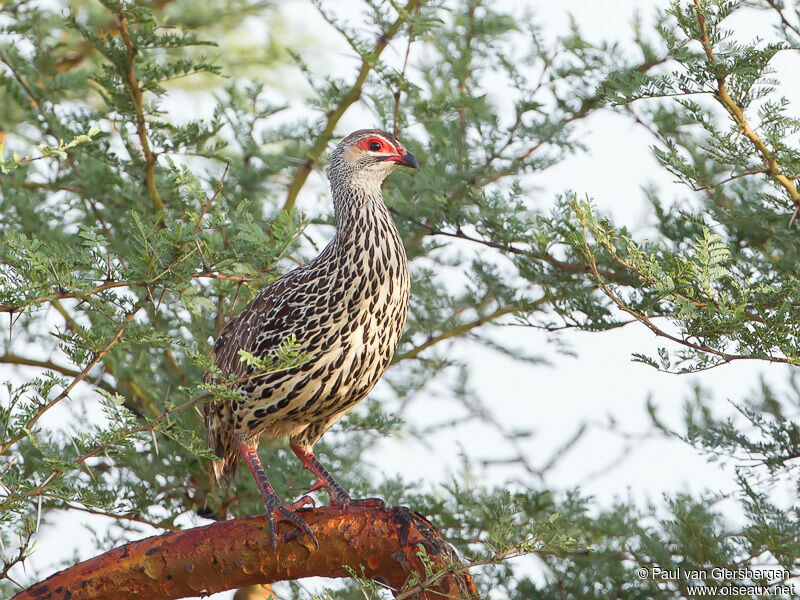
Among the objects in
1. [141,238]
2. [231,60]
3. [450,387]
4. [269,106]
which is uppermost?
[231,60]

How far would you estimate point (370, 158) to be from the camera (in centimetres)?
521

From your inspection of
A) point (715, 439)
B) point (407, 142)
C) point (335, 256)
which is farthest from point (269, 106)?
point (715, 439)

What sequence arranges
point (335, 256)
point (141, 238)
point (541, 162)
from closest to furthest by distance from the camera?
point (141, 238) < point (335, 256) < point (541, 162)

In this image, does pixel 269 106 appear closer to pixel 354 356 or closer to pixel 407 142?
pixel 407 142

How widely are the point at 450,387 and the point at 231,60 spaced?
4.05 meters

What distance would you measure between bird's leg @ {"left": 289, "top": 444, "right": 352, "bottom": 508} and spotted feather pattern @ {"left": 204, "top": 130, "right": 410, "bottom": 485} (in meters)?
0.16

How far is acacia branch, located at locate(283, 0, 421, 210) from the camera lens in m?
5.23

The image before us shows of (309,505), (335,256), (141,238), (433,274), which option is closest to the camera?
(141,238)

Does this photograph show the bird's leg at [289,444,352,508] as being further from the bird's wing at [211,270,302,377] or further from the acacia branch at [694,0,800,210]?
the acacia branch at [694,0,800,210]

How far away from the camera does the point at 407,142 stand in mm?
5875

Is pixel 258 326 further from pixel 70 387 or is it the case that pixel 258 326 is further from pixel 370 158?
pixel 70 387

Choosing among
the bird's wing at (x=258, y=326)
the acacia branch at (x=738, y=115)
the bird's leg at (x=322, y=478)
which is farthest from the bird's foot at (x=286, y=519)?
the acacia branch at (x=738, y=115)

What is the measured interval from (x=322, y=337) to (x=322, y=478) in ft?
3.07

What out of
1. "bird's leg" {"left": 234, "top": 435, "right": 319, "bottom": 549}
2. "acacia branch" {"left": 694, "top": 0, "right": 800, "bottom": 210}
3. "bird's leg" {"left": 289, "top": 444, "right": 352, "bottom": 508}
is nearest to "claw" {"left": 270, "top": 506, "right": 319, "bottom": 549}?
"bird's leg" {"left": 234, "top": 435, "right": 319, "bottom": 549}
